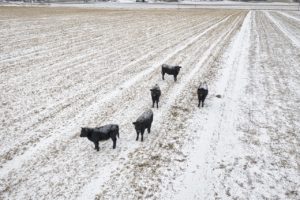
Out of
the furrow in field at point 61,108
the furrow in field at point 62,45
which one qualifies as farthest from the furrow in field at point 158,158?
the furrow in field at point 62,45

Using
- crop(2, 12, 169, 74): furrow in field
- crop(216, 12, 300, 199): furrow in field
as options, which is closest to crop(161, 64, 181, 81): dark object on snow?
crop(216, 12, 300, 199): furrow in field

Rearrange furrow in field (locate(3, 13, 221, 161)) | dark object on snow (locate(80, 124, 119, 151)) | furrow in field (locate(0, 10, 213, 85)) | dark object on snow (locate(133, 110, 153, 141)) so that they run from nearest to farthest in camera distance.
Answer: dark object on snow (locate(80, 124, 119, 151))
dark object on snow (locate(133, 110, 153, 141))
furrow in field (locate(3, 13, 221, 161))
furrow in field (locate(0, 10, 213, 85))

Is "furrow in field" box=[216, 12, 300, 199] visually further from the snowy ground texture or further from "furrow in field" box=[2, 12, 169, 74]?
"furrow in field" box=[2, 12, 169, 74]

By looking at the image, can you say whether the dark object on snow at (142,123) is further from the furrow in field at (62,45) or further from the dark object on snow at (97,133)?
the furrow in field at (62,45)

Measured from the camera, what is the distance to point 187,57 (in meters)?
22.6

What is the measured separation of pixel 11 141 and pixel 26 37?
24232 mm

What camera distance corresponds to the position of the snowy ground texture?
314 inches

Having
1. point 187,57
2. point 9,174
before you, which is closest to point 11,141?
point 9,174

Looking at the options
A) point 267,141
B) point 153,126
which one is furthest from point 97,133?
point 267,141

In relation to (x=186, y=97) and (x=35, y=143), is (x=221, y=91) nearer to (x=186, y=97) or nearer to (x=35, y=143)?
(x=186, y=97)

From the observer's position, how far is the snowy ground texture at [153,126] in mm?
7969

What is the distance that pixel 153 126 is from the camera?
446 inches

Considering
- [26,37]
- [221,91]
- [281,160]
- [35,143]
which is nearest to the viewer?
[281,160]

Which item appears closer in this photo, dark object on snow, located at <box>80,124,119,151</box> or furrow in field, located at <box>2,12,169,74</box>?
dark object on snow, located at <box>80,124,119,151</box>
